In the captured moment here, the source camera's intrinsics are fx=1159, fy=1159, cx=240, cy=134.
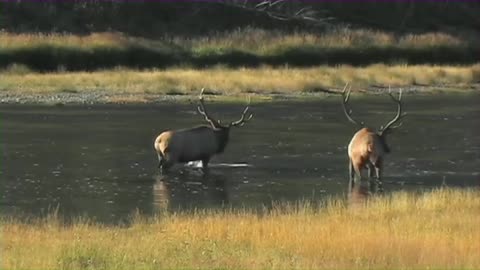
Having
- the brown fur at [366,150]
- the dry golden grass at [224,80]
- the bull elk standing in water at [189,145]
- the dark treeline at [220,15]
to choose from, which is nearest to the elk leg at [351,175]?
the brown fur at [366,150]

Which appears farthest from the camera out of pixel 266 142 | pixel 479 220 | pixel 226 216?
pixel 266 142

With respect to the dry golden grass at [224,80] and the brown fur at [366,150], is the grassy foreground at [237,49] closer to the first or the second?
the dry golden grass at [224,80]

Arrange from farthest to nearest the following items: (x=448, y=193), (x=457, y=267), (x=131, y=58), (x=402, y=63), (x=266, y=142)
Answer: (x=402, y=63) → (x=131, y=58) → (x=266, y=142) → (x=448, y=193) → (x=457, y=267)

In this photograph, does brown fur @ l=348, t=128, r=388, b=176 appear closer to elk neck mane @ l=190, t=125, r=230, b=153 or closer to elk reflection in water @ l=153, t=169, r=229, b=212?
elk reflection in water @ l=153, t=169, r=229, b=212

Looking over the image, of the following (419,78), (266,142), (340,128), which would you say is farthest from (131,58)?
(266,142)

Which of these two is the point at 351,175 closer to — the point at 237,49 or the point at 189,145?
the point at 189,145

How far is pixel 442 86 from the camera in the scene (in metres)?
45.7

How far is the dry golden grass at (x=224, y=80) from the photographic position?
127 feet

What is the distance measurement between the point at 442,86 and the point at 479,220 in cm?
3272

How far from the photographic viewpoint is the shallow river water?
17.4m

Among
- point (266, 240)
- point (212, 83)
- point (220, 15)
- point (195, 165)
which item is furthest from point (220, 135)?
point (220, 15)

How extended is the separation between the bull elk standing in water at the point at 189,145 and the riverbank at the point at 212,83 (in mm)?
14388

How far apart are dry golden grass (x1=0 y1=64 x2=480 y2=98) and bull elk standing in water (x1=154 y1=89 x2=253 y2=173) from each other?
55.0 ft

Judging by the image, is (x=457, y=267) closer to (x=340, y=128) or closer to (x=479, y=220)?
(x=479, y=220)
